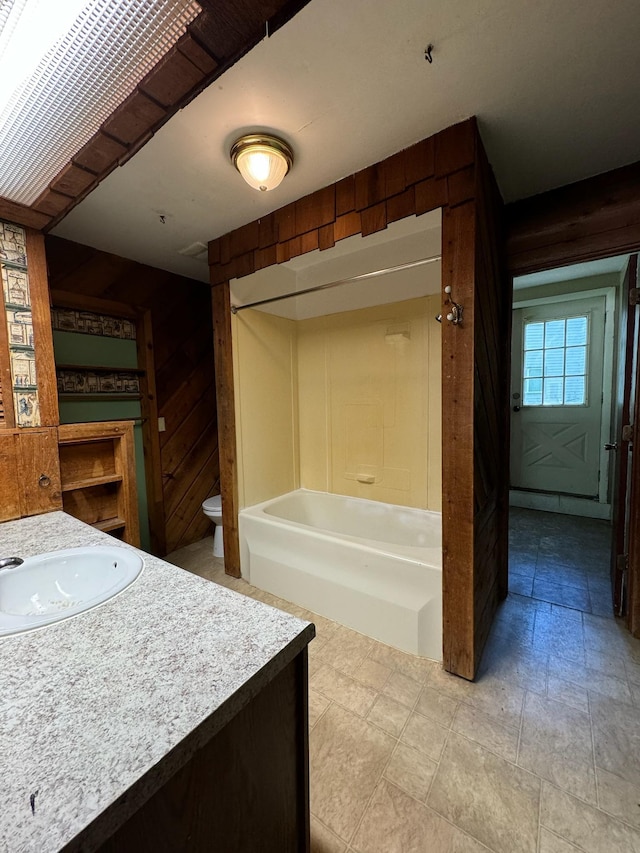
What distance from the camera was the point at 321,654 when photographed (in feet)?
6.08

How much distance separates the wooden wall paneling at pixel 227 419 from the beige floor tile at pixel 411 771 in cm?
162

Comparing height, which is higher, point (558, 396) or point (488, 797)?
point (558, 396)

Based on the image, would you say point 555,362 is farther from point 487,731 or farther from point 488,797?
point 488,797

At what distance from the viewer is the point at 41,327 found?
1.61 meters

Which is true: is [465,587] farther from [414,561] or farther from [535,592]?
[535,592]

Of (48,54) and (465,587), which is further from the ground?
(48,54)

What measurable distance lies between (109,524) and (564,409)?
4451mm

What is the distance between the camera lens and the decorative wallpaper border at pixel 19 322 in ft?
4.94

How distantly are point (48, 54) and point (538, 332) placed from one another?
4.53 m

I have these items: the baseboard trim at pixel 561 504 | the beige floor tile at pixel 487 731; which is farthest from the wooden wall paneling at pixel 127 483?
the baseboard trim at pixel 561 504

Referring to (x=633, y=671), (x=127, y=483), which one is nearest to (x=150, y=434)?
(x=127, y=483)

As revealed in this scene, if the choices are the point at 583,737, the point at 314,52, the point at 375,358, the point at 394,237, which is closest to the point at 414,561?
the point at 583,737

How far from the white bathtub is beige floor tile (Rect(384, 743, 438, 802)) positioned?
0.53m

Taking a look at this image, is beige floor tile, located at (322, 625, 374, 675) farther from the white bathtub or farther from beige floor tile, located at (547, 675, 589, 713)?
beige floor tile, located at (547, 675, 589, 713)
